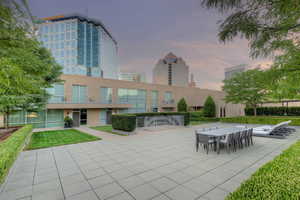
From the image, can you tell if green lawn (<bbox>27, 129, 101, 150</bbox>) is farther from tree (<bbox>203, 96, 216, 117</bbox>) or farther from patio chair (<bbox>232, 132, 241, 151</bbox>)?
tree (<bbox>203, 96, 216, 117</bbox>)

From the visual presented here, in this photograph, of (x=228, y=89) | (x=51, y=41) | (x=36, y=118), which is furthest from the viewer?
(x=51, y=41)

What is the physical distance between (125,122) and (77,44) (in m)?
45.0

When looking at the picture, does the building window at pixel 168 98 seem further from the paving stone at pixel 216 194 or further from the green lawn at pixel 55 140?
the paving stone at pixel 216 194

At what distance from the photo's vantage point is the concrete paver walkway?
305 cm

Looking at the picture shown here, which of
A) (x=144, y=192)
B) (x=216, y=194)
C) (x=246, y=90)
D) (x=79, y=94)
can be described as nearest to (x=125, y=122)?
(x=144, y=192)

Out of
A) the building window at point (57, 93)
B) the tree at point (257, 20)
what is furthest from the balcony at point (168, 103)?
the tree at point (257, 20)

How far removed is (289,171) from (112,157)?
212 inches

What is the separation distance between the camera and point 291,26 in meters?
2.77

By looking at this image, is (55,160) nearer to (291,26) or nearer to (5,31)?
(5,31)

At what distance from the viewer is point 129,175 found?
155 inches

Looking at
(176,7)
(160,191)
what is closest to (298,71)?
(176,7)

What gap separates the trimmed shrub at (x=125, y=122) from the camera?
433 inches

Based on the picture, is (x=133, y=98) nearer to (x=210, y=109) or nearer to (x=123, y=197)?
(x=210, y=109)

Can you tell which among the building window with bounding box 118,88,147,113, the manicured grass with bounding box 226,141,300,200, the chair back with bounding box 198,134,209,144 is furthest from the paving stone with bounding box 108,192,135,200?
the building window with bounding box 118,88,147,113
